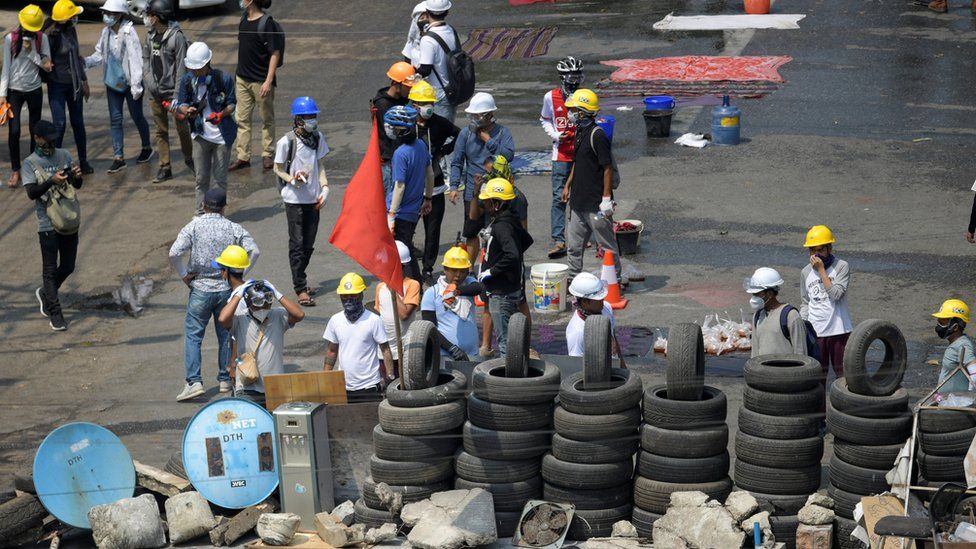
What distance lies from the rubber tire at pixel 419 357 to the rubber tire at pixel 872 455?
2917 mm

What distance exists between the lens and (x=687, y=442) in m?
8.98

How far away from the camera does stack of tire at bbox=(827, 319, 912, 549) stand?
28.8 feet

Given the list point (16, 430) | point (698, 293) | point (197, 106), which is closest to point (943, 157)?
point (698, 293)

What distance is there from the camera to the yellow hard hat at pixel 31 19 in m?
16.2

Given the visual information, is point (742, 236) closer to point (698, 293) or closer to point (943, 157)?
point (698, 293)

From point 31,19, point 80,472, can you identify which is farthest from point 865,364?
point 31,19

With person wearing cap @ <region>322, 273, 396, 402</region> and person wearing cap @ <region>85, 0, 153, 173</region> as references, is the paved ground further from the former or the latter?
person wearing cap @ <region>322, 273, 396, 402</region>

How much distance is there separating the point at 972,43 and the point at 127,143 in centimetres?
1352

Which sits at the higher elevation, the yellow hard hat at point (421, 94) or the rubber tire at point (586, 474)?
the yellow hard hat at point (421, 94)

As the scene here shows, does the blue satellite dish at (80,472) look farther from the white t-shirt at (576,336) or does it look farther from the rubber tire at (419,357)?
the white t-shirt at (576,336)

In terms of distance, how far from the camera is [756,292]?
32.7 feet

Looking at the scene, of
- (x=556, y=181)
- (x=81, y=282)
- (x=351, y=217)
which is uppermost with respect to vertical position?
(x=351, y=217)

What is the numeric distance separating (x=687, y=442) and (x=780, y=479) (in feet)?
2.25

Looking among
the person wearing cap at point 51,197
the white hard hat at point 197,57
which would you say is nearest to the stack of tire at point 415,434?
the person wearing cap at point 51,197
